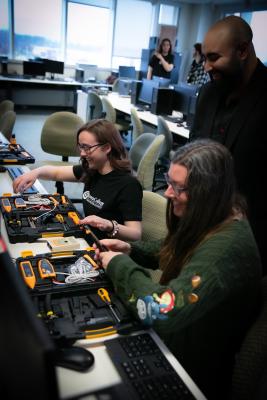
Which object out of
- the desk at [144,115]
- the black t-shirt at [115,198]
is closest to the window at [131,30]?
the desk at [144,115]

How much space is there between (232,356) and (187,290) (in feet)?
0.98

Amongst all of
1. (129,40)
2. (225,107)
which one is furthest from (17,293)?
(129,40)

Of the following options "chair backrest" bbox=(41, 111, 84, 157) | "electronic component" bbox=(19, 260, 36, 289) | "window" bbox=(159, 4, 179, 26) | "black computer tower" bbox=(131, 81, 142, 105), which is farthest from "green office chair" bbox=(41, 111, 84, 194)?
"window" bbox=(159, 4, 179, 26)

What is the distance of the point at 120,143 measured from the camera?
1772 millimetres

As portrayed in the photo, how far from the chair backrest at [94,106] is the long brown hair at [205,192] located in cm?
419

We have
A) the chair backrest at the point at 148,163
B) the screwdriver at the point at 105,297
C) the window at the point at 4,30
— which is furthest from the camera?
the window at the point at 4,30

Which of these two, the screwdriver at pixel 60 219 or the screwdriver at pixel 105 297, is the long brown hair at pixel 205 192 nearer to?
the screwdriver at pixel 105 297

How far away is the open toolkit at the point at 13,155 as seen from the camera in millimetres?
2305

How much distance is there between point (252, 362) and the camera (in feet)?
3.01

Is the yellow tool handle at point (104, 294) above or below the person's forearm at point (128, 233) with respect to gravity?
above

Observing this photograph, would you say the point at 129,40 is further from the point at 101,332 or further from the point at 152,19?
the point at 101,332

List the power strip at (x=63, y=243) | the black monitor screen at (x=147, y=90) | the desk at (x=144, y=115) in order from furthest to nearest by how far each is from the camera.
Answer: the black monitor screen at (x=147, y=90) < the desk at (x=144, y=115) < the power strip at (x=63, y=243)

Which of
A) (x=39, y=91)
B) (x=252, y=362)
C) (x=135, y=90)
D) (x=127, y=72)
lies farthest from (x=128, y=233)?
(x=39, y=91)

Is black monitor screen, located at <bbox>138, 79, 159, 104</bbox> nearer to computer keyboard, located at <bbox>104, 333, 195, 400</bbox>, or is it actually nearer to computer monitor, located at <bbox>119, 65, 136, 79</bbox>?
computer monitor, located at <bbox>119, 65, 136, 79</bbox>
